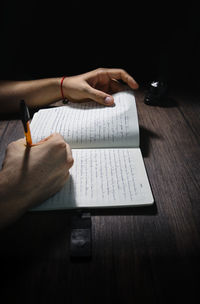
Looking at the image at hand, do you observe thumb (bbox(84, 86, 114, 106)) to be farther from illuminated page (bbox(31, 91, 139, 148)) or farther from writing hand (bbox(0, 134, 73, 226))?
writing hand (bbox(0, 134, 73, 226))

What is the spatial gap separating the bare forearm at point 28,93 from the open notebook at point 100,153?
6.9 inches

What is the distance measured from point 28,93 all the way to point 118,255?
85cm

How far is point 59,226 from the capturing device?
0.53 meters

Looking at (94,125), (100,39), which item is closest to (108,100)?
(94,125)

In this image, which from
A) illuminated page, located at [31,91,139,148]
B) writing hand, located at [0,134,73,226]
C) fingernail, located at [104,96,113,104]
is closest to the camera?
writing hand, located at [0,134,73,226]

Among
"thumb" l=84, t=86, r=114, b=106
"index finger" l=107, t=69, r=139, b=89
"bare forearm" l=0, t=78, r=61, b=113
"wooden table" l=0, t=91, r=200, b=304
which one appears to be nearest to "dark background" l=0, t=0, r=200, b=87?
"bare forearm" l=0, t=78, r=61, b=113

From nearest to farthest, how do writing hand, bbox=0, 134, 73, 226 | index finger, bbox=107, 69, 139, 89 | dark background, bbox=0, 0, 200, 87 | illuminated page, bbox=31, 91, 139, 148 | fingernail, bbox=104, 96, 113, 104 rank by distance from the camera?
writing hand, bbox=0, 134, 73, 226, illuminated page, bbox=31, 91, 139, 148, fingernail, bbox=104, 96, 113, 104, index finger, bbox=107, 69, 139, 89, dark background, bbox=0, 0, 200, 87

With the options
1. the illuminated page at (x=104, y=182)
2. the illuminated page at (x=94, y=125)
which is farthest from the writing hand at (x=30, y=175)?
the illuminated page at (x=94, y=125)

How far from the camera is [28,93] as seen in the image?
3.45 feet

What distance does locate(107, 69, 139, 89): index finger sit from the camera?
1.02 m

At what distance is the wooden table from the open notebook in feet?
0.12

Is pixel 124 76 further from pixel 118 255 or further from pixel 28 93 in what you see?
pixel 118 255

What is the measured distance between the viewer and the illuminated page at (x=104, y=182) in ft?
1.87

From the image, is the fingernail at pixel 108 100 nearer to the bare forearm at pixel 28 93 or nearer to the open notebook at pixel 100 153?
the open notebook at pixel 100 153
